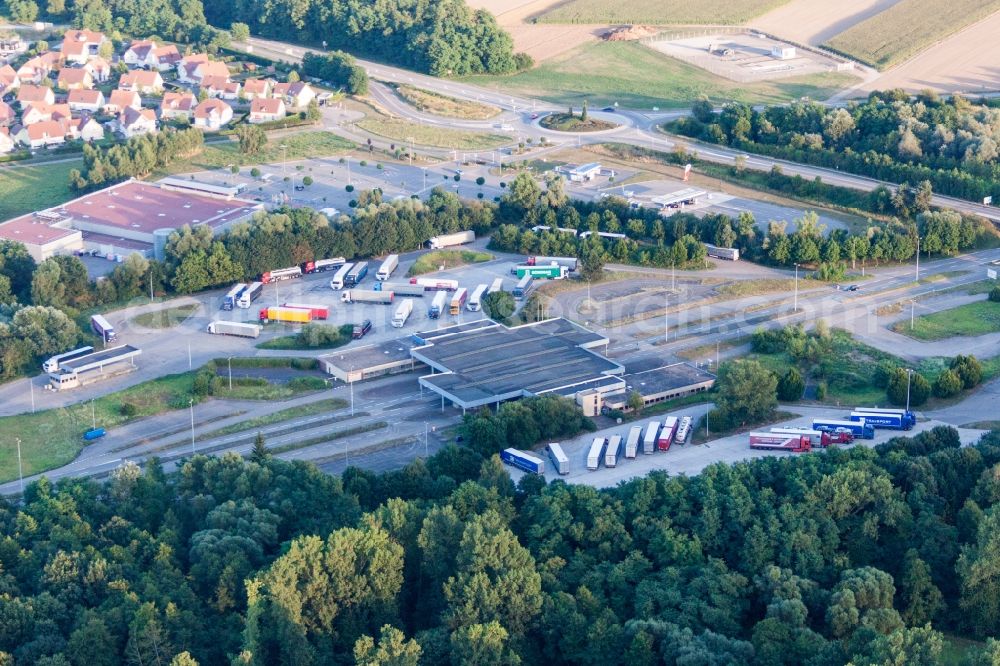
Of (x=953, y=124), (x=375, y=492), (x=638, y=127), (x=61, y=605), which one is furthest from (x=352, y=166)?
(x=61, y=605)

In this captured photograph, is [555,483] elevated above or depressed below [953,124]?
below

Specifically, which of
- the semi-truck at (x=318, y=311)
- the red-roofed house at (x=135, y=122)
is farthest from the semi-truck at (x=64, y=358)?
the red-roofed house at (x=135, y=122)

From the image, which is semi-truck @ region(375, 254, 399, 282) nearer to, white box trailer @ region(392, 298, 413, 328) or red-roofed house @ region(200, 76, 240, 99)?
white box trailer @ region(392, 298, 413, 328)

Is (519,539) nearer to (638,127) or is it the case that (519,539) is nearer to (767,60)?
(638,127)

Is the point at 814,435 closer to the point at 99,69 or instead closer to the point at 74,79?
the point at 74,79

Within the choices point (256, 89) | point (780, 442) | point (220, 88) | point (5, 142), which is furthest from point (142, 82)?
point (780, 442)

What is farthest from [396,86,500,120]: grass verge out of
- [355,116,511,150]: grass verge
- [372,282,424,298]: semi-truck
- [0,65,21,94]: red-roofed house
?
[372,282,424,298]: semi-truck

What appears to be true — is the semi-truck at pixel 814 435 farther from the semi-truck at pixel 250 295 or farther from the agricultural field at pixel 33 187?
the agricultural field at pixel 33 187

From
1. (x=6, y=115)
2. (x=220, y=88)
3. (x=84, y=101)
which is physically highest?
(x=220, y=88)
